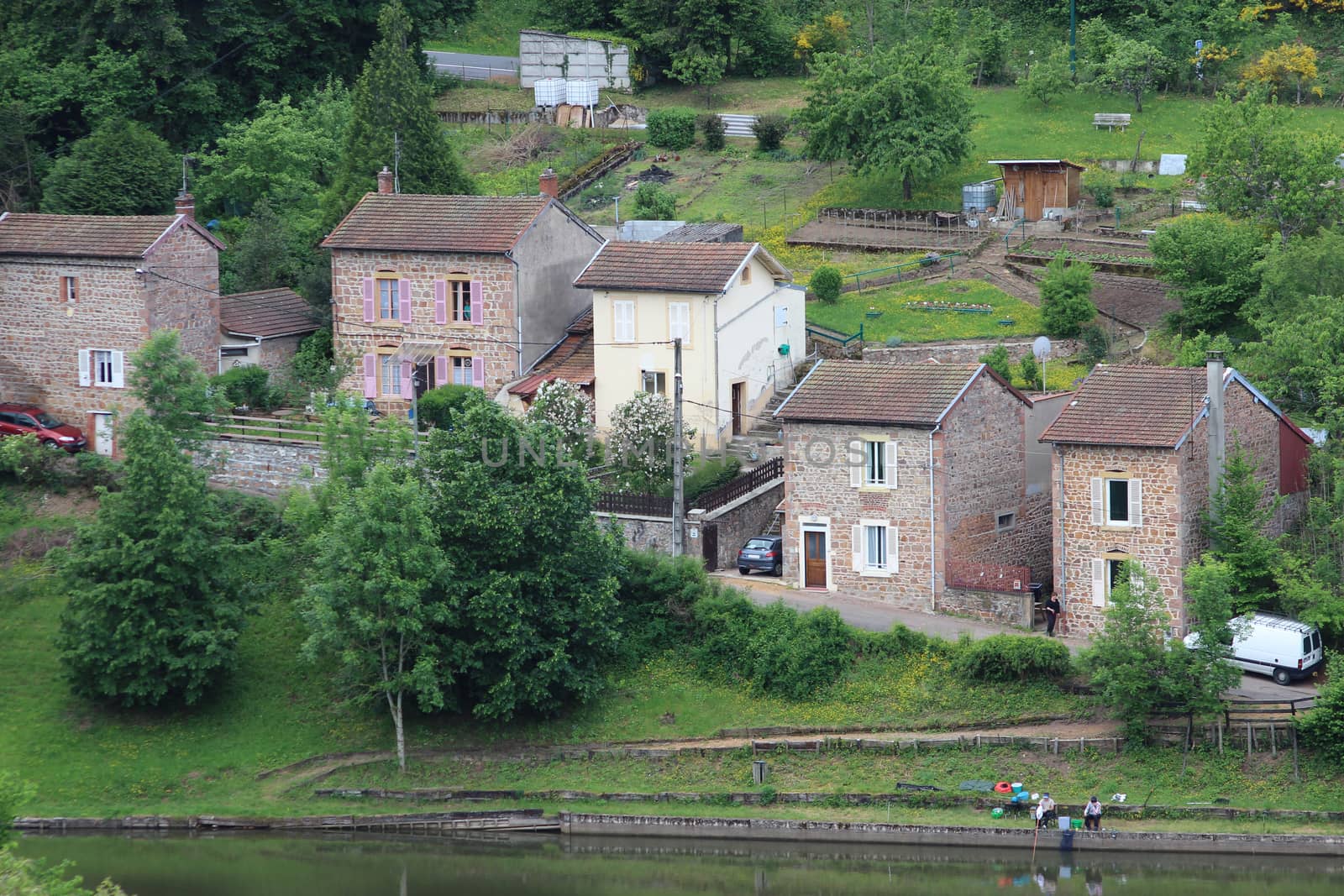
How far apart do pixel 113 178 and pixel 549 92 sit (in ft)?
78.6

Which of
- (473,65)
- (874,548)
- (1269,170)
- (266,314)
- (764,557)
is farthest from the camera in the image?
(473,65)

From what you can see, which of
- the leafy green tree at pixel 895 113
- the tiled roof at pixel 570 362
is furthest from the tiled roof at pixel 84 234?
the leafy green tree at pixel 895 113

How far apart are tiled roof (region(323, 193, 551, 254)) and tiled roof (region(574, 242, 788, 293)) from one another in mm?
3140

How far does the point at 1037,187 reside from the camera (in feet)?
230

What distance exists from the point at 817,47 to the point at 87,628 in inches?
2128

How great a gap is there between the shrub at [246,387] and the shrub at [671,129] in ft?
95.2

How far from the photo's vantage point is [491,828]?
44.1m

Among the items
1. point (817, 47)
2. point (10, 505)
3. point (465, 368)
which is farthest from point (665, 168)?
point (10, 505)

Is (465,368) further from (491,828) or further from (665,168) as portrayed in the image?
(665,168)

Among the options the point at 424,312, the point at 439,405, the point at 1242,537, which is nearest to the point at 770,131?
the point at 424,312

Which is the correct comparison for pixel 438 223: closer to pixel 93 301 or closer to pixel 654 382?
pixel 654 382

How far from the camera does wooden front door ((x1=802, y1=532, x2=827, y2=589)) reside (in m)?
49.2

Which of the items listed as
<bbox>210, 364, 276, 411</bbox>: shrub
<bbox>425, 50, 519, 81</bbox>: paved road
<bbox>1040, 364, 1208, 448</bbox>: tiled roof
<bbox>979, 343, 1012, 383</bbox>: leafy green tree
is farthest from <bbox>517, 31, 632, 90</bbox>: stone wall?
<bbox>1040, 364, 1208, 448</bbox>: tiled roof

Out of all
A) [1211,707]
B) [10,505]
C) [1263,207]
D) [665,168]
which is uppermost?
[665,168]
